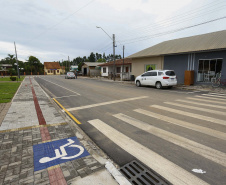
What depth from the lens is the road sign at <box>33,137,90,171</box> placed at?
2879 mm

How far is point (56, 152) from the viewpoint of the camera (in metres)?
3.24

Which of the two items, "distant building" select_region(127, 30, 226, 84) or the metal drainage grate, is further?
"distant building" select_region(127, 30, 226, 84)

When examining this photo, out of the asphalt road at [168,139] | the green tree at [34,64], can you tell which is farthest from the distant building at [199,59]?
the green tree at [34,64]

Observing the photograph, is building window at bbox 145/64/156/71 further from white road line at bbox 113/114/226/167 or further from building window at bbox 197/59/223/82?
white road line at bbox 113/114/226/167

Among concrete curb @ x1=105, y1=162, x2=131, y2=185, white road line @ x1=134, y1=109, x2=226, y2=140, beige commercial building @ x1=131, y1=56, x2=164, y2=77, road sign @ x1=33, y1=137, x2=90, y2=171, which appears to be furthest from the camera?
beige commercial building @ x1=131, y1=56, x2=164, y2=77

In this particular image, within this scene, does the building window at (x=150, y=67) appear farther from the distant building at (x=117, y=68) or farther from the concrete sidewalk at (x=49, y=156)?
the concrete sidewalk at (x=49, y=156)

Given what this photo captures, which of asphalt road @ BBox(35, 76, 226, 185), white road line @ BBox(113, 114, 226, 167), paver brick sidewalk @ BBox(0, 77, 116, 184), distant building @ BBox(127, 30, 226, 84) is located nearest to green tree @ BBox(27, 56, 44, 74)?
distant building @ BBox(127, 30, 226, 84)

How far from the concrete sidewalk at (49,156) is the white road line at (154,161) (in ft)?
2.19

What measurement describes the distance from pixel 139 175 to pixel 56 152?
1.83 meters

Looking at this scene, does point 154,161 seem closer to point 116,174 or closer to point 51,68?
point 116,174

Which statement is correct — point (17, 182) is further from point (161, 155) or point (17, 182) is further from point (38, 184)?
point (161, 155)

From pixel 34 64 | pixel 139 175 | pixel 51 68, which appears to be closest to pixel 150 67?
pixel 139 175

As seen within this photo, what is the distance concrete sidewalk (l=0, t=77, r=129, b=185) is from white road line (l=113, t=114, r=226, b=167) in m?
1.77

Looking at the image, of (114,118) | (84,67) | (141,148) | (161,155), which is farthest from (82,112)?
(84,67)
